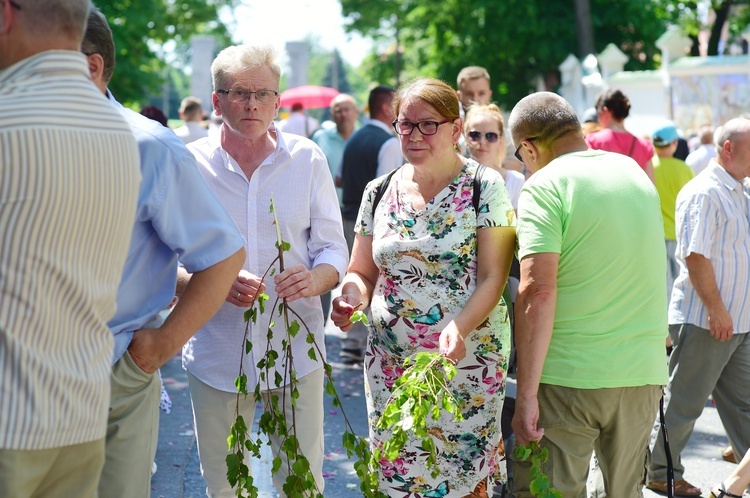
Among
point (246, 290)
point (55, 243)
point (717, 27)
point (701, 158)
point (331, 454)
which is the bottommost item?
point (331, 454)

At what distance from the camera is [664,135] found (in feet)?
26.9

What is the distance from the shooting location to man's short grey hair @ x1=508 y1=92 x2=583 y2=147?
3762 mm

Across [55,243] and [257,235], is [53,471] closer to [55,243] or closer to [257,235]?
[55,243]

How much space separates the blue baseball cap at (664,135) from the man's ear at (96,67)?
6.18 m

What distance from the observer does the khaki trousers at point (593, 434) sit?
3680mm

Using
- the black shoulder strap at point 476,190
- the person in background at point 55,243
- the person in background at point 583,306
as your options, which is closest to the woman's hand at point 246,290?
the black shoulder strap at point 476,190

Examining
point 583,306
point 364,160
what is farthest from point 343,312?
point 364,160

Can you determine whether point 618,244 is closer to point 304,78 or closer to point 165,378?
point 165,378

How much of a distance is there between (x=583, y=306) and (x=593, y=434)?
512 millimetres

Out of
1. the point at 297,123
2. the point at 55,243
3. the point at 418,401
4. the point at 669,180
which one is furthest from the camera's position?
the point at 297,123

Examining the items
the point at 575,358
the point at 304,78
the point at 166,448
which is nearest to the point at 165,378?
the point at 166,448

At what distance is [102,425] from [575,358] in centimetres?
193

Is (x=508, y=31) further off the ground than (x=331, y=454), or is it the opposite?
(x=508, y=31)

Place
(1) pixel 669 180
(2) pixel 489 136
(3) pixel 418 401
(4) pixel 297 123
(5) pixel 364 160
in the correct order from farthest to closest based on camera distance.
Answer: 1. (4) pixel 297 123
2. (5) pixel 364 160
3. (1) pixel 669 180
4. (2) pixel 489 136
5. (3) pixel 418 401
